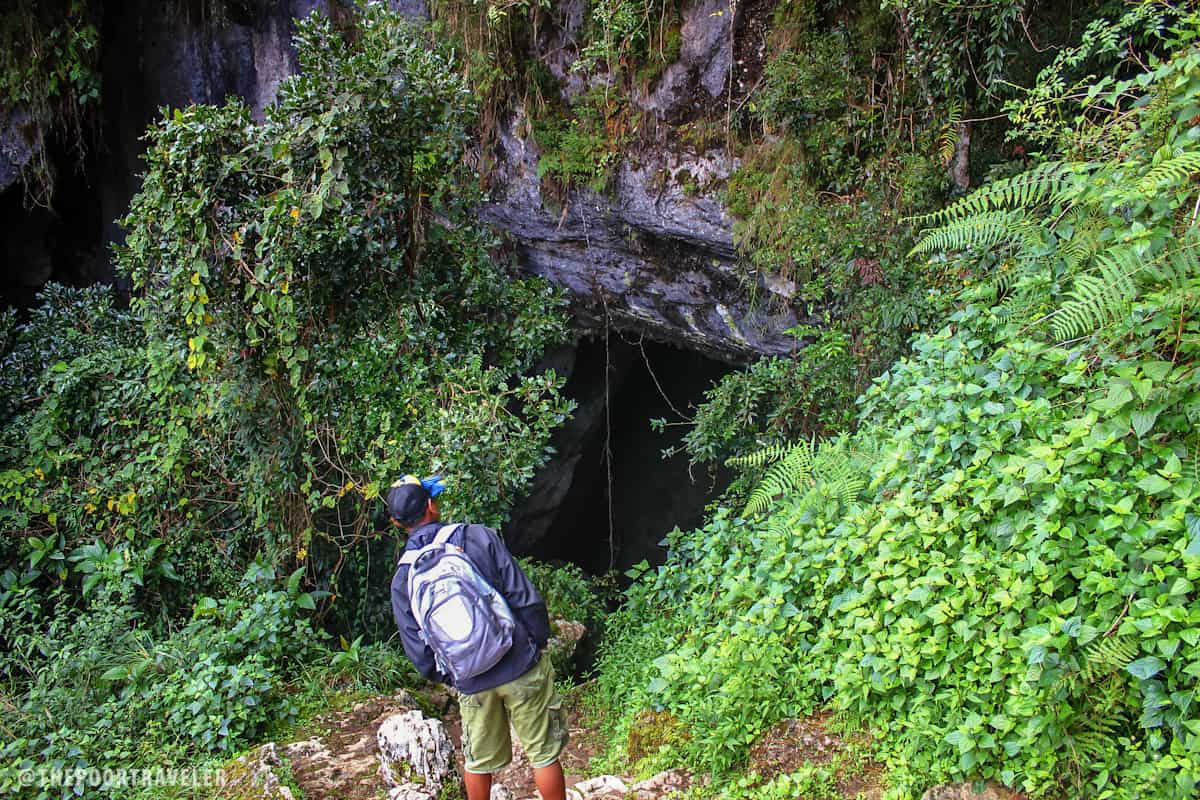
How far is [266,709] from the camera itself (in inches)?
170

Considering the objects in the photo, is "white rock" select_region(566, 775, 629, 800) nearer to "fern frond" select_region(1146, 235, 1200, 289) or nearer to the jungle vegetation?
the jungle vegetation

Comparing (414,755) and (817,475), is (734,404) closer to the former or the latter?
(817,475)

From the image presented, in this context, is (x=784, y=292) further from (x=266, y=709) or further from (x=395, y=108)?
(x=266, y=709)

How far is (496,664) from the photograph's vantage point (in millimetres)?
2914

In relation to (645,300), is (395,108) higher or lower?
higher

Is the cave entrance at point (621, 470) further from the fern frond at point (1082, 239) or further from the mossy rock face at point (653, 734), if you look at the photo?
the fern frond at point (1082, 239)

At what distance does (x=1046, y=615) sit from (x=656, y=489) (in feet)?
27.6

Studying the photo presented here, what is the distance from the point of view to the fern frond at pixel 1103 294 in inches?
115

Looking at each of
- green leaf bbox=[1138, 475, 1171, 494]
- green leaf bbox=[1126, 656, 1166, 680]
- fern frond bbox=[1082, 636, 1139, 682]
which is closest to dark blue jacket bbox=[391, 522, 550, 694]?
fern frond bbox=[1082, 636, 1139, 682]

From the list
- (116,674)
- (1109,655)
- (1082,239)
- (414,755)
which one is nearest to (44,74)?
(116,674)

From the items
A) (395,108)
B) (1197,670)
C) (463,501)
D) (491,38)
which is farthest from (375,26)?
(1197,670)

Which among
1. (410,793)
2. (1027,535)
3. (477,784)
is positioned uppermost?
(1027,535)

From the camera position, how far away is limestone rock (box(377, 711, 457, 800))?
363cm

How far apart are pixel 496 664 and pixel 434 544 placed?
513mm
